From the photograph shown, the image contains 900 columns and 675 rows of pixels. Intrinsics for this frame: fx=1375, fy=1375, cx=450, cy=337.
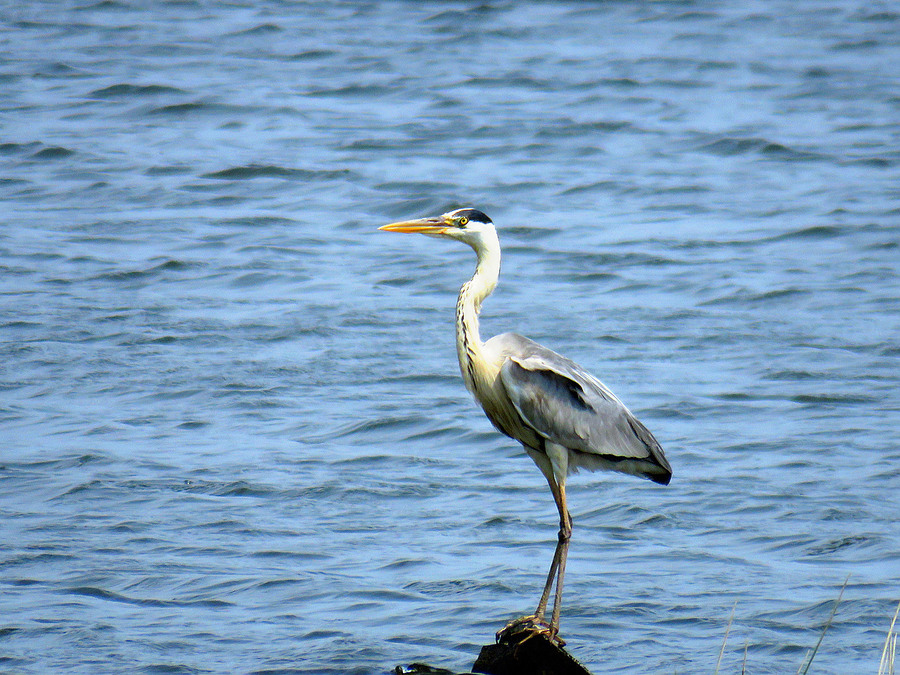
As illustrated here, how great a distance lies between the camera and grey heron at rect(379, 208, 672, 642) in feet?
20.9

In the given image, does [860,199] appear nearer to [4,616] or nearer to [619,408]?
[619,408]

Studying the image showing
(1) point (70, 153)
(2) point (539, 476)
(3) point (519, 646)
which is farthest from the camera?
(1) point (70, 153)

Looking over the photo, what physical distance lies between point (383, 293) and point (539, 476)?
387cm

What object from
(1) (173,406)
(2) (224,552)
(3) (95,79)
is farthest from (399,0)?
(2) (224,552)

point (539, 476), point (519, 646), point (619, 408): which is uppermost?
point (619, 408)

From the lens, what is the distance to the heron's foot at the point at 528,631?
5770mm

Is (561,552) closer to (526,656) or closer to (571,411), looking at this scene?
(571,411)

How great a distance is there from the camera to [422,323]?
11680 millimetres

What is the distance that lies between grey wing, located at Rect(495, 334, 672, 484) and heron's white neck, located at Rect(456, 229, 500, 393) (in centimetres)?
15

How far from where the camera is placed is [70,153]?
16.1m

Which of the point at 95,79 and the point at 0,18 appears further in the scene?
the point at 0,18

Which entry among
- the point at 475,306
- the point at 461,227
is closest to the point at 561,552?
the point at 475,306

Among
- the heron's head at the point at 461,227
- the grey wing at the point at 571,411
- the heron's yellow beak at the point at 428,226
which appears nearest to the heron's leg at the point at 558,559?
the grey wing at the point at 571,411

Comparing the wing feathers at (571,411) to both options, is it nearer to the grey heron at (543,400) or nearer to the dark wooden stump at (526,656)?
the grey heron at (543,400)
